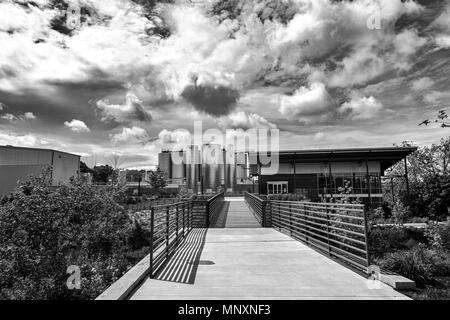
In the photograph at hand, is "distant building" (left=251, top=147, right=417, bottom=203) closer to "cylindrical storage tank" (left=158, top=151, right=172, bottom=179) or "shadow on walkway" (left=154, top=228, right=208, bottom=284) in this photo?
"shadow on walkway" (left=154, top=228, right=208, bottom=284)

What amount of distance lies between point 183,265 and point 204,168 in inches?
3219

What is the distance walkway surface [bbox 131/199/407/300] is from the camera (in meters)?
4.66

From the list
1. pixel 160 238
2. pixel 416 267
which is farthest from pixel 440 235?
pixel 160 238

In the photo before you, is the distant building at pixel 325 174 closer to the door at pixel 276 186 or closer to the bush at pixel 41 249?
the door at pixel 276 186

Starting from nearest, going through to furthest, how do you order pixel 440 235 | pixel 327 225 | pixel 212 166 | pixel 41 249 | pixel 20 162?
pixel 41 249
pixel 327 225
pixel 440 235
pixel 20 162
pixel 212 166

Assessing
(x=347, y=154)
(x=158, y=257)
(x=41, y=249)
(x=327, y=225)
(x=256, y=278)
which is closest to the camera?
(x=256, y=278)

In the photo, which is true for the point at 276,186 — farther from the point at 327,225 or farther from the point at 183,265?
the point at 183,265

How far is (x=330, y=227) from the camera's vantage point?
7.03 m

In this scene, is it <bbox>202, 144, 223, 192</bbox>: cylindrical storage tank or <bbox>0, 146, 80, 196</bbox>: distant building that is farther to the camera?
<bbox>202, 144, 223, 192</bbox>: cylindrical storage tank

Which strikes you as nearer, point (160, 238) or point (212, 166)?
point (160, 238)

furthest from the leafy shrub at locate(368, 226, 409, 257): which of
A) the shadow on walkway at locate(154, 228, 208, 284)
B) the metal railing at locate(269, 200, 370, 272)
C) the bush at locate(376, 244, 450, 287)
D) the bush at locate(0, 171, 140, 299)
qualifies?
the bush at locate(0, 171, 140, 299)

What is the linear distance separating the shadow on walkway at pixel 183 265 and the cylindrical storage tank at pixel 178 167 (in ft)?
289

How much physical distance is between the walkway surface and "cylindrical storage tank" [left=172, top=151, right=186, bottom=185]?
89130 millimetres

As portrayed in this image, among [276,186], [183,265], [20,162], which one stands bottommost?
[183,265]
